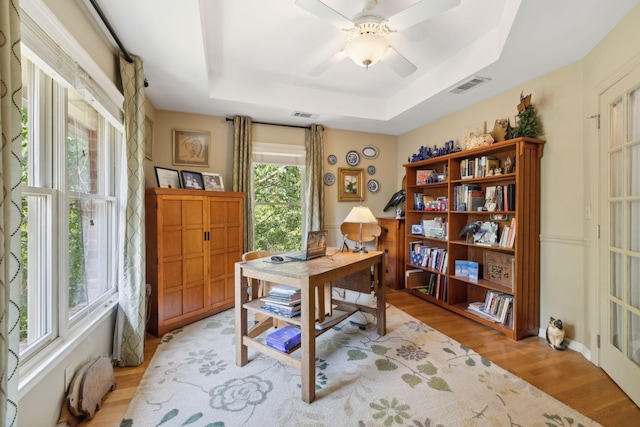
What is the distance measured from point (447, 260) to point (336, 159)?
2.18 meters

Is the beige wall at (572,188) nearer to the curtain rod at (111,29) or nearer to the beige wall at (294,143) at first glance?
the beige wall at (294,143)

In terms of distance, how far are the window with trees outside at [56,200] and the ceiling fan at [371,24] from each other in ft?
4.81

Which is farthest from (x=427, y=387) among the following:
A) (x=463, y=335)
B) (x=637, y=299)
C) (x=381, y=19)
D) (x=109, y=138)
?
(x=109, y=138)

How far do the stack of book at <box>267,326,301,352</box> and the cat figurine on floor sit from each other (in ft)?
7.19

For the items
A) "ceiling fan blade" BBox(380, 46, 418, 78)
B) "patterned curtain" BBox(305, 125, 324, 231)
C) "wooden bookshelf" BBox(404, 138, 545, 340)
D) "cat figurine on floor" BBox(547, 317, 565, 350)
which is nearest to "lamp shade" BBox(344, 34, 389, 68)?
"ceiling fan blade" BBox(380, 46, 418, 78)

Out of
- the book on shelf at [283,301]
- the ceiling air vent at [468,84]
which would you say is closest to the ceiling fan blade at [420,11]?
the ceiling air vent at [468,84]

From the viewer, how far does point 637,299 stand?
5.74ft

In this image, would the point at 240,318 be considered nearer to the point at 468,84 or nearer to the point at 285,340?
the point at 285,340

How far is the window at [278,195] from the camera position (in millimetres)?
4008

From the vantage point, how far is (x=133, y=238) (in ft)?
7.27

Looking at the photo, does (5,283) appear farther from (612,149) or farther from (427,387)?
(612,149)

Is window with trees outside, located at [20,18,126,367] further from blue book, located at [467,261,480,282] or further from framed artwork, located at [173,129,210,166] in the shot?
blue book, located at [467,261,480,282]

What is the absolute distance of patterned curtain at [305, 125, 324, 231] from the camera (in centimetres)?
408

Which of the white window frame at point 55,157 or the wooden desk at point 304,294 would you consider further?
the wooden desk at point 304,294
